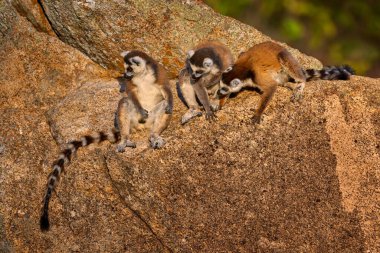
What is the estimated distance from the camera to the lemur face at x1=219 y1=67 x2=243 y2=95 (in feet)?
24.0

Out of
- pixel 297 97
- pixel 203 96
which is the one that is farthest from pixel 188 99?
pixel 297 97

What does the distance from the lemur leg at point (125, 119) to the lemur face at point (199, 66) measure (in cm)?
75

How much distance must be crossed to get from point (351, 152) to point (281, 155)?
0.72 metres

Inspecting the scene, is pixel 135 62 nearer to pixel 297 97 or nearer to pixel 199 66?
pixel 199 66

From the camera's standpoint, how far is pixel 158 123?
723 cm

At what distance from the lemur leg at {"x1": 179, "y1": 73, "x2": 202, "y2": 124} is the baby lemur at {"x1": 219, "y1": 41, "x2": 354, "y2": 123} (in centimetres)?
34

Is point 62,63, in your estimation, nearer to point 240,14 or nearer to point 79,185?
point 79,185

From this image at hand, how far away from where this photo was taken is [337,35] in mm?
18766

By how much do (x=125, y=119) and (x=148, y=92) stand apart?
0.43 m

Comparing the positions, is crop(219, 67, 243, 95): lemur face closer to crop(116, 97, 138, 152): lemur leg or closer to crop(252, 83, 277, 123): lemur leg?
crop(252, 83, 277, 123): lemur leg

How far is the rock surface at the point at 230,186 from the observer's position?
6.84 meters

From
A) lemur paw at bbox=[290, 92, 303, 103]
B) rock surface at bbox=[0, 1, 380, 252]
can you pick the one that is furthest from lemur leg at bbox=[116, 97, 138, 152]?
lemur paw at bbox=[290, 92, 303, 103]

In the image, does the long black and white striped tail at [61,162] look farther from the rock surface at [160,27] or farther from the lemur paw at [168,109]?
the rock surface at [160,27]

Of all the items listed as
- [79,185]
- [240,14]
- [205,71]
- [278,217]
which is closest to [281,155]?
[278,217]
